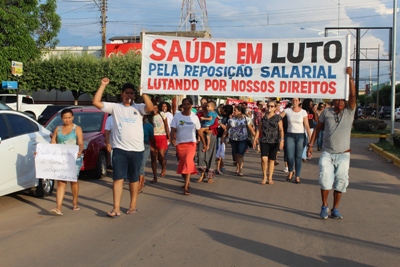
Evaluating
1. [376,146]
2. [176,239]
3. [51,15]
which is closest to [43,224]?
[176,239]

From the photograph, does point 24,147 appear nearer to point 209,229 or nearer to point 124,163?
point 124,163

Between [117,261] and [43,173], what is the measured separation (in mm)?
3129

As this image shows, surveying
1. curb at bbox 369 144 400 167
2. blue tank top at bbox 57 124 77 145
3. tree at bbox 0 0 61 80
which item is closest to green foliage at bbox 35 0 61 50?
tree at bbox 0 0 61 80

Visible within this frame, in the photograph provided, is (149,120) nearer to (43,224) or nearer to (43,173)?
(43,173)

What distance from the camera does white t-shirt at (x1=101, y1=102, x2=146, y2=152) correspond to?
25.3 ft

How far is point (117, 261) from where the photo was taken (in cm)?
559

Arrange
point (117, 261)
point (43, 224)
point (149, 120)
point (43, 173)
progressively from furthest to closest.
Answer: point (149, 120)
point (43, 173)
point (43, 224)
point (117, 261)

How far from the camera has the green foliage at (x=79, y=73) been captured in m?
38.4

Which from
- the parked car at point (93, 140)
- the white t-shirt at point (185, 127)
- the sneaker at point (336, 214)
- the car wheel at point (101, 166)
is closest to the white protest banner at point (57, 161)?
the white t-shirt at point (185, 127)

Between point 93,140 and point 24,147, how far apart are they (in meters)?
2.86

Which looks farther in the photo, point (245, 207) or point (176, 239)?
point (245, 207)

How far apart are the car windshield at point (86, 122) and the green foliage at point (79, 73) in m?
25.6

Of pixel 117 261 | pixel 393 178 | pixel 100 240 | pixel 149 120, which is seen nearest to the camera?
pixel 117 261

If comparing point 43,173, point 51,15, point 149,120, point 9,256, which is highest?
point 51,15
